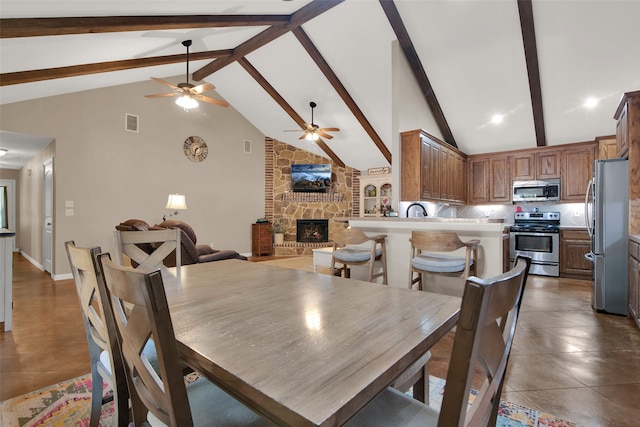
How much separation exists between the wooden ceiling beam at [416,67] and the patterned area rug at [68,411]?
417cm

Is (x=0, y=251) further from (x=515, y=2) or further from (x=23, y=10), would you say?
(x=515, y=2)

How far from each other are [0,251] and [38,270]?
404 cm

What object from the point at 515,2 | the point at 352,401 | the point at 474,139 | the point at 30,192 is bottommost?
the point at 352,401

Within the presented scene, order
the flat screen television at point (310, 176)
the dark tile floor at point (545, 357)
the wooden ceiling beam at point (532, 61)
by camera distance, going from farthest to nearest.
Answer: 1. the flat screen television at point (310, 176)
2. the wooden ceiling beam at point (532, 61)
3. the dark tile floor at point (545, 357)

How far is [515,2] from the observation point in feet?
11.4

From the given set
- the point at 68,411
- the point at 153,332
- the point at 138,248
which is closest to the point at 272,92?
the point at 138,248

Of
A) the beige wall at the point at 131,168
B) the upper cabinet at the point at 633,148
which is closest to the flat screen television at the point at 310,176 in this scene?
the beige wall at the point at 131,168

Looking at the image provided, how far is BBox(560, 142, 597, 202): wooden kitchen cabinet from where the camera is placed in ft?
16.6

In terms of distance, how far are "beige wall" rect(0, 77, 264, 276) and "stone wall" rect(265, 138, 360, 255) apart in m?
0.28

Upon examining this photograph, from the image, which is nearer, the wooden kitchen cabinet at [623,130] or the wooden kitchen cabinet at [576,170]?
the wooden kitchen cabinet at [623,130]

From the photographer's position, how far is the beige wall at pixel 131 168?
479 centimetres

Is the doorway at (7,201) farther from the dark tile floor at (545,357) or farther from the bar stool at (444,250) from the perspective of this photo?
the bar stool at (444,250)

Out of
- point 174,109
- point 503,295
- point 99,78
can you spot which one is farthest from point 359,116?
point 503,295

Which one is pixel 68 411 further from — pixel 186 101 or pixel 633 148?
pixel 633 148
